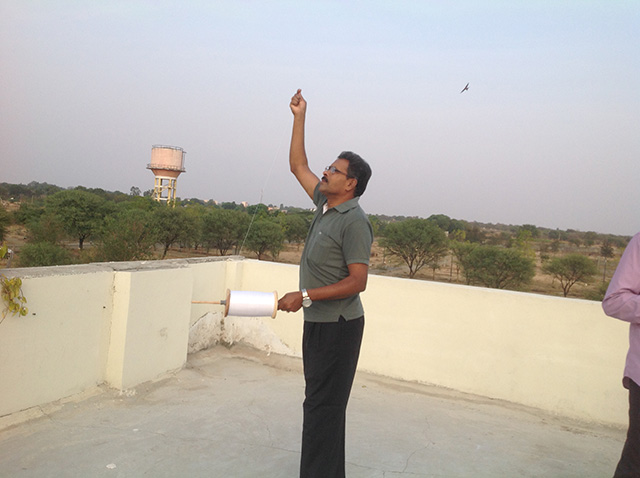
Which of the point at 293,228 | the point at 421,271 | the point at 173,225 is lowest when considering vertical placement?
the point at 421,271

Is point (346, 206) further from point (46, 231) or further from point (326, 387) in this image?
point (46, 231)

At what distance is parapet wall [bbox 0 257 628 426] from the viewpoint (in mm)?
2977

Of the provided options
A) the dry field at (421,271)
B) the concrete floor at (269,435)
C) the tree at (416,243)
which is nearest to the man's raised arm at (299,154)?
the concrete floor at (269,435)

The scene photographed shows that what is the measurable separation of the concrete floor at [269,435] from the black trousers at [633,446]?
38.3 inches

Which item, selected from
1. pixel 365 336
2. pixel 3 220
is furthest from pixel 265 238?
pixel 365 336

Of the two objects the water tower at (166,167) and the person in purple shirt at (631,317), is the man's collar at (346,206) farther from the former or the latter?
the water tower at (166,167)

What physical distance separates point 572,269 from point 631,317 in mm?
31674

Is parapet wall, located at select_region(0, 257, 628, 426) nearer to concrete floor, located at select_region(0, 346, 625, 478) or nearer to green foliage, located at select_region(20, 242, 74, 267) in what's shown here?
concrete floor, located at select_region(0, 346, 625, 478)

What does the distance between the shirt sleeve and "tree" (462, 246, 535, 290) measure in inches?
1112

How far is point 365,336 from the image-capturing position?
427cm

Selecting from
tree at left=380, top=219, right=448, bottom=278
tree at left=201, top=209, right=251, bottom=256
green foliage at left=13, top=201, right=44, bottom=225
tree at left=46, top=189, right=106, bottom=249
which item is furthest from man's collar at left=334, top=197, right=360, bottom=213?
tree at left=201, top=209, right=251, bottom=256

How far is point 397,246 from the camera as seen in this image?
34781 mm

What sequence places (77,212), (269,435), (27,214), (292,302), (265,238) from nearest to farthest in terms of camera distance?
(292,302)
(269,435)
(27,214)
(77,212)
(265,238)

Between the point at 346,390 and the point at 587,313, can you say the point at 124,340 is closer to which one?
the point at 346,390
